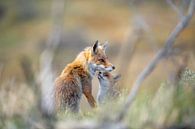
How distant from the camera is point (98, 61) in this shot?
1168cm

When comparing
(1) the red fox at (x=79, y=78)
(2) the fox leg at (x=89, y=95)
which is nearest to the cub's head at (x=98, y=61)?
(1) the red fox at (x=79, y=78)

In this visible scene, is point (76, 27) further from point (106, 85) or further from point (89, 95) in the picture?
point (89, 95)

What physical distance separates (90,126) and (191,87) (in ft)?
4.63

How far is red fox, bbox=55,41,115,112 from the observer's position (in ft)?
33.1

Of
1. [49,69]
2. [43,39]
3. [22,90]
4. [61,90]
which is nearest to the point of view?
[49,69]

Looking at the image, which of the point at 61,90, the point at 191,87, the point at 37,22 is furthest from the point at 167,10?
the point at 191,87

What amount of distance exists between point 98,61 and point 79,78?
95 cm

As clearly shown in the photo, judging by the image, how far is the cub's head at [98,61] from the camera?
11.6m

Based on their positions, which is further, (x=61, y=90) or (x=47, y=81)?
(x=61, y=90)

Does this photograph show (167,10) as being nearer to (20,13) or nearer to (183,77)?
(20,13)

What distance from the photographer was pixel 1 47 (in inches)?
1793

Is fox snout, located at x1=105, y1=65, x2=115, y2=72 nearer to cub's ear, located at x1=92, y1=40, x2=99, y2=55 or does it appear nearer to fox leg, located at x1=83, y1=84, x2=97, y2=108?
cub's ear, located at x1=92, y1=40, x2=99, y2=55

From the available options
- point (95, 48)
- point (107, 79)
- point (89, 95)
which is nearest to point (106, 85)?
point (107, 79)

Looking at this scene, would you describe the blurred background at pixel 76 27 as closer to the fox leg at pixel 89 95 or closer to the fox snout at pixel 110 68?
the fox snout at pixel 110 68
